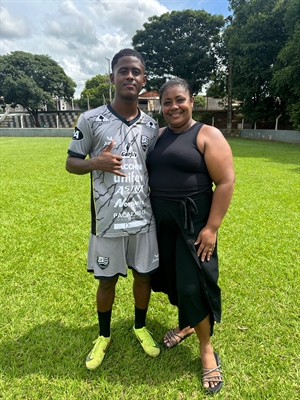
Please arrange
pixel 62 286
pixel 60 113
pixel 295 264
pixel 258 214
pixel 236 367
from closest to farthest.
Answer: pixel 236 367, pixel 62 286, pixel 295 264, pixel 258 214, pixel 60 113

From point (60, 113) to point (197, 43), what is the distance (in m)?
23.3

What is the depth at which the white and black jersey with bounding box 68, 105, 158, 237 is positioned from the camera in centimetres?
165

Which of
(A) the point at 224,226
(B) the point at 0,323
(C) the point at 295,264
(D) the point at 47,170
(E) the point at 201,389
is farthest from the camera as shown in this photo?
(D) the point at 47,170

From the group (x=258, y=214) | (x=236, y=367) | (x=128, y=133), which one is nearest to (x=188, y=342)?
(x=236, y=367)

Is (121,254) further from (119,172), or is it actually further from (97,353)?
(97,353)

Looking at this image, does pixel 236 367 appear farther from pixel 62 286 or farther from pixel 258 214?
pixel 258 214

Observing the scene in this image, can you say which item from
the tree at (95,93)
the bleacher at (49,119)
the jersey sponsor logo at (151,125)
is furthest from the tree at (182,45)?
the jersey sponsor logo at (151,125)

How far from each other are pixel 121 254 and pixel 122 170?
52 centimetres

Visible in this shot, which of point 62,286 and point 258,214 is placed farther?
point 258,214

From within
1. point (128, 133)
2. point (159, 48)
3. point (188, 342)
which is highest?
point (159, 48)

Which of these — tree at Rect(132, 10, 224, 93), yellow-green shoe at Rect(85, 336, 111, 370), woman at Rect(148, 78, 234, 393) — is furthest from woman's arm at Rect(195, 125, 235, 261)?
tree at Rect(132, 10, 224, 93)

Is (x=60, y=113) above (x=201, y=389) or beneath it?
above

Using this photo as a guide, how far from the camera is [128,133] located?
5.48 ft

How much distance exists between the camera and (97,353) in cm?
184
